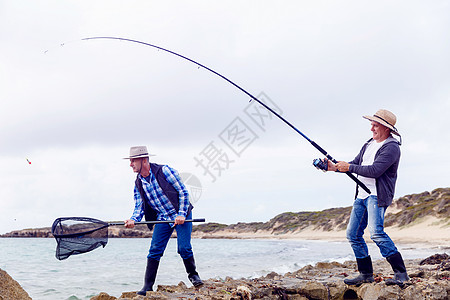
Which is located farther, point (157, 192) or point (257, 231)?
point (257, 231)

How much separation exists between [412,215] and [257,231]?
1446 inches

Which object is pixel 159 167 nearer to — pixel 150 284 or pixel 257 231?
pixel 150 284

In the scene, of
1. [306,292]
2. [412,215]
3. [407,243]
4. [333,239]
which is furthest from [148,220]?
[333,239]

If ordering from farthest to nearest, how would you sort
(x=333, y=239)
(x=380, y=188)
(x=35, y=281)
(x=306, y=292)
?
(x=333, y=239) → (x=35, y=281) → (x=306, y=292) → (x=380, y=188)

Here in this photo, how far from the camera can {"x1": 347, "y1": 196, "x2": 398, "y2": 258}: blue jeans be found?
16.4 feet

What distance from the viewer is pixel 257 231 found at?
66688 millimetres

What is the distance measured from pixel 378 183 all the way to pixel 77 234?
3654 mm

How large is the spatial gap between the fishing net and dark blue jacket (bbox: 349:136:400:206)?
323 centimetres

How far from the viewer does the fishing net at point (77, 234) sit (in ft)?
17.4

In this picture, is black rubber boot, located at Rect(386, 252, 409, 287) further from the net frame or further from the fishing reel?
the net frame

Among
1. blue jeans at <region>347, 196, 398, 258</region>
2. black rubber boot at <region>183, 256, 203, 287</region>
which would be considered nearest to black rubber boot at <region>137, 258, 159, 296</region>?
black rubber boot at <region>183, 256, 203, 287</region>

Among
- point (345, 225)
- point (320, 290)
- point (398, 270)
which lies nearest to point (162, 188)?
point (320, 290)

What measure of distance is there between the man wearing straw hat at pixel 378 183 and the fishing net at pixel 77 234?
301 centimetres

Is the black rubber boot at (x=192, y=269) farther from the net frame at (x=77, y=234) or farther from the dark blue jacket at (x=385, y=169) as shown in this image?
the dark blue jacket at (x=385, y=169)
